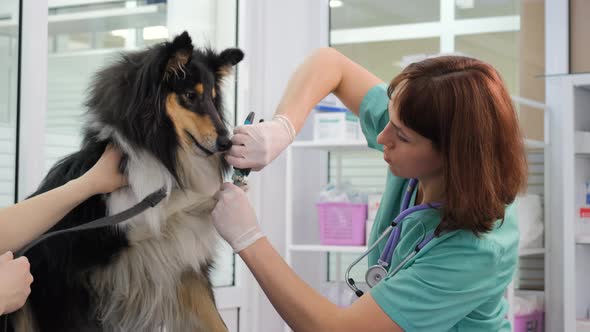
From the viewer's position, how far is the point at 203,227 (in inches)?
75.0

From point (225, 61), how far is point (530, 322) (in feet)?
7.52

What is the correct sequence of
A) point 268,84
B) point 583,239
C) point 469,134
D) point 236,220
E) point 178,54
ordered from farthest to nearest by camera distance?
point 268,84, point 583,239, point 178,54, point 236,220, point 469,134

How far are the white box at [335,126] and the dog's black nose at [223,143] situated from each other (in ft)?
6.00

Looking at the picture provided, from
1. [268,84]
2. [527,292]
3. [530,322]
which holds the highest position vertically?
[268,84]

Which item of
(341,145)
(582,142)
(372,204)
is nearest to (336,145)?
(341,145)

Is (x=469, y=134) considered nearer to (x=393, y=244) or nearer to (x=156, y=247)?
(x=393, y=244)

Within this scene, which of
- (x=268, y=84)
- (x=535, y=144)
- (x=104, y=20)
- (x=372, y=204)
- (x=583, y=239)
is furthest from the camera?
(x=268, y=84)

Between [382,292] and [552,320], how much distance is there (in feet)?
8.31

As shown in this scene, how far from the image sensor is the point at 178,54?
1.74 metres

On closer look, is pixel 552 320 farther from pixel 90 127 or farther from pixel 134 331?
pixel 90 127

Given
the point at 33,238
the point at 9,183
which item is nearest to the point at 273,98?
the point at 9,183

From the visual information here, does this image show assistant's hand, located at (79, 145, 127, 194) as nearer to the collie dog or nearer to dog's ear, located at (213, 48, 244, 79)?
the collie dog

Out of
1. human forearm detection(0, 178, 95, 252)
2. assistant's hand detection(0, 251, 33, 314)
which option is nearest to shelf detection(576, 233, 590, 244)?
human forearm detection(0, 178, 95, 252)

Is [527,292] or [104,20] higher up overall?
[104,20]
